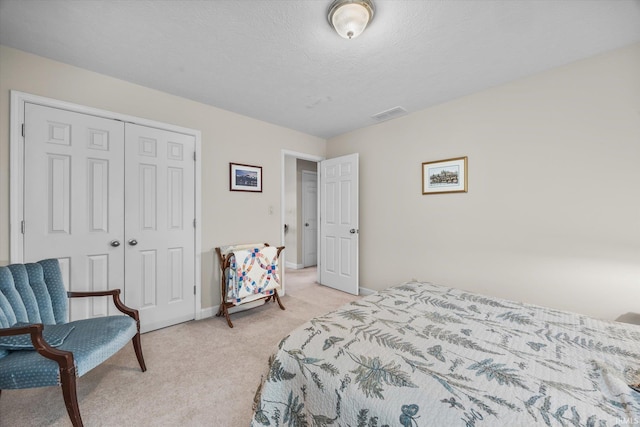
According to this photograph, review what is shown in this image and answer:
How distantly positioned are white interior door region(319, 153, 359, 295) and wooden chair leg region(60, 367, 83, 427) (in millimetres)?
3028

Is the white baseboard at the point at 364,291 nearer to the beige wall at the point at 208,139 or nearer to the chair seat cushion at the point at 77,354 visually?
the beige wall at the point at 208,139

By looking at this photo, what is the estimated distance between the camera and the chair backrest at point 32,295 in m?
1.62

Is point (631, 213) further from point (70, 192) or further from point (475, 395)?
point (70, 192)

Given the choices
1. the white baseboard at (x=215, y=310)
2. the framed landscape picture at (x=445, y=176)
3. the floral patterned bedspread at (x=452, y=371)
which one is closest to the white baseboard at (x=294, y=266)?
the white baseboard at (x=215, y=310)

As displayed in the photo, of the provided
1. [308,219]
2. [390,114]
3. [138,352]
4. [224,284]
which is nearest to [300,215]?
[308,219]

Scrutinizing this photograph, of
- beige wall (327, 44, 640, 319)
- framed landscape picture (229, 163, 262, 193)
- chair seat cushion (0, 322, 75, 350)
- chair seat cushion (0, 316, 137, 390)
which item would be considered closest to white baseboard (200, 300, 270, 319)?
chair seat cushion (0, 316, 137, 390)

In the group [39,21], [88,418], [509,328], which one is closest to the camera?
[509,328]

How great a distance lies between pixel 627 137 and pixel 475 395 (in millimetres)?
2485

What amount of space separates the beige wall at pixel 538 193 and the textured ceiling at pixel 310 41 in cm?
27

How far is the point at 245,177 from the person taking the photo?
3309mm

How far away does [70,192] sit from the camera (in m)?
2.20

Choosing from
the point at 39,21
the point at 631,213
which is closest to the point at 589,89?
the point at 631,213

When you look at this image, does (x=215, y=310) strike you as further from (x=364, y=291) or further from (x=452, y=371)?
(x=452, y=371)

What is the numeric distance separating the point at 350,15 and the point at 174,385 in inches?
109
